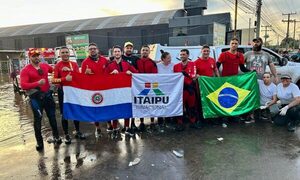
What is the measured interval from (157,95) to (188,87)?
29.3 inches

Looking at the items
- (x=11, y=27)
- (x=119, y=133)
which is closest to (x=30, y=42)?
(x=11, y=27)

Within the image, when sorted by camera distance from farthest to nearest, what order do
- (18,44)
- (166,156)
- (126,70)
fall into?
(18,44)
(126,70)
(166,156)

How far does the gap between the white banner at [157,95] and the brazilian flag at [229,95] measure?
628 mm

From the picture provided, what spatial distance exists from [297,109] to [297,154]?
1.83m

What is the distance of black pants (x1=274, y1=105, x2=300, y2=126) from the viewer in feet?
21.3

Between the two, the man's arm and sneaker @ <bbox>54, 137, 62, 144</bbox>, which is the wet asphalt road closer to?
sneaker @ <bbox>54, 137, 62, 144</bbox>

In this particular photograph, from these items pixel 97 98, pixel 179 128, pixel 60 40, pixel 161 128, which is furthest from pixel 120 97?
pixel 60 40

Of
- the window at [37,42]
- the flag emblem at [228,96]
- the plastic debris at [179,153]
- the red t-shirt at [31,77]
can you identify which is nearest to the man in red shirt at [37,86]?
the red t-shirt at [31,77]

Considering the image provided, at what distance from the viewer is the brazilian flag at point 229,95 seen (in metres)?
6.86

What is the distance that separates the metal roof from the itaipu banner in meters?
43.2

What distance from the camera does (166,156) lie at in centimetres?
501

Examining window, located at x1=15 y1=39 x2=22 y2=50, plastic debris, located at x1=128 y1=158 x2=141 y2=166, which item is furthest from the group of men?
window, located at x1=15 y1=39 x2=22 y2=50

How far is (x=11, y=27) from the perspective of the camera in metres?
67.5

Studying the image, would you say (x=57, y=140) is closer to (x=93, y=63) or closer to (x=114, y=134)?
(x=114, y=134)
